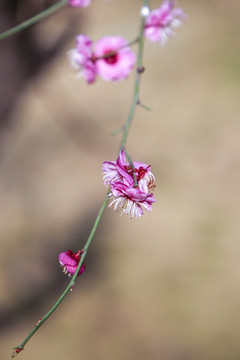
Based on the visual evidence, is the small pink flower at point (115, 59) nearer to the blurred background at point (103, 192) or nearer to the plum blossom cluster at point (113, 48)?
the plum blossom cluster at point (113, 48)

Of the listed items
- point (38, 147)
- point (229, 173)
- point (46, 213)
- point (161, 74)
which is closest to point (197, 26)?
point (161, 74)

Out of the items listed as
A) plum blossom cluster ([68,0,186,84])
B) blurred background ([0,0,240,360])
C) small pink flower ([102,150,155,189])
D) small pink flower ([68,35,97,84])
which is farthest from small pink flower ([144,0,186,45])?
blurred background ([0,0,240,360])

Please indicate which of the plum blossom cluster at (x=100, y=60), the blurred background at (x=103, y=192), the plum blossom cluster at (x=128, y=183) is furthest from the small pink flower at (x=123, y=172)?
the blurred background at (x=103, y=192)

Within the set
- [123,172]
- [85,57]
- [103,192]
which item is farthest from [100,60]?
[103,192]

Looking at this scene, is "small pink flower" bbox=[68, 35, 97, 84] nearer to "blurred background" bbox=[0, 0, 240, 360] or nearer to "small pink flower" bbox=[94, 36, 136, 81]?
"small pink flower" bbox=[94, 36, 136, 81]

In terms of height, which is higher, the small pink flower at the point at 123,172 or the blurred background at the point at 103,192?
the blurred background at the point at 103,192

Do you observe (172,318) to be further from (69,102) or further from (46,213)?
(69,102)
